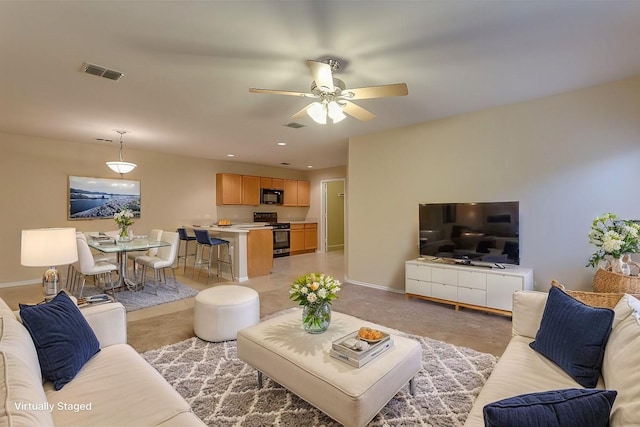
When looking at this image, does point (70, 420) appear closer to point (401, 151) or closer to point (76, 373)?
point (76, 373)

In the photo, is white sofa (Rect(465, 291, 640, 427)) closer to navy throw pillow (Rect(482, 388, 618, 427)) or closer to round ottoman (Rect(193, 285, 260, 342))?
navy throw pillow (Rect(482, 388, 618, 427))

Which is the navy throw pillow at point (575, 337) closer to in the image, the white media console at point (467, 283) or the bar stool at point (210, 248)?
the white media console at point (467, 283)

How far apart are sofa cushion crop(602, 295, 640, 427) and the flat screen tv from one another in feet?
6.83

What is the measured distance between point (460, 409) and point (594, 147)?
306 cm

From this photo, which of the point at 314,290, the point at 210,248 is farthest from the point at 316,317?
the point at 210,248

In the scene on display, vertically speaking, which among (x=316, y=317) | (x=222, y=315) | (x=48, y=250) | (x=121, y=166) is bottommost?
(x=222, y=315)

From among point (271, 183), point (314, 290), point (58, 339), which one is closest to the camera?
point (58, 339)

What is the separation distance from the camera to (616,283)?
2.51 m

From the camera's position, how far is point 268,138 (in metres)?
5.22

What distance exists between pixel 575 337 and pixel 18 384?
7.84 ft

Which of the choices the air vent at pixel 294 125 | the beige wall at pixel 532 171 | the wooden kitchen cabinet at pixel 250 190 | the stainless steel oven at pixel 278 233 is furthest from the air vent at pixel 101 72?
the stainless steel oven at pixel 278 233

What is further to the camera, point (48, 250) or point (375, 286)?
point (375, 286)

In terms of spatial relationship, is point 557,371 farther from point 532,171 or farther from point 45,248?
point 45,248

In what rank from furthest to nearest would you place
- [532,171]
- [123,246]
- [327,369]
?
[123,246], [532,171], [327,369]
